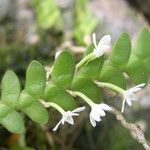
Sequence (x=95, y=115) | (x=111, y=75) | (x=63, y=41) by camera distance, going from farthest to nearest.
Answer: (x=63, y=41) < (x=111, y=75) < (x=95, y=115)

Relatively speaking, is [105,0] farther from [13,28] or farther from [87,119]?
[87,119]

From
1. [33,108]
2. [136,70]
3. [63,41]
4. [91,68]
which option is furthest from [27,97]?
[63,41]

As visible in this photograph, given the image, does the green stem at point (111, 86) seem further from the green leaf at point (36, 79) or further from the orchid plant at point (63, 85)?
the green leaf at point (36, 79)

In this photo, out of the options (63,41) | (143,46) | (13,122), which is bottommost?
(63,41)

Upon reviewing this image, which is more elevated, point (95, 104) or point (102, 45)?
point (102, 45)

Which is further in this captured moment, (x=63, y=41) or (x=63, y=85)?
Result: (x=63, y=41)

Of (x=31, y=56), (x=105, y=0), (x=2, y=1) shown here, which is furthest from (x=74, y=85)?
(x=105, y=0)

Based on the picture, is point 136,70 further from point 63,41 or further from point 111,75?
point 63,41

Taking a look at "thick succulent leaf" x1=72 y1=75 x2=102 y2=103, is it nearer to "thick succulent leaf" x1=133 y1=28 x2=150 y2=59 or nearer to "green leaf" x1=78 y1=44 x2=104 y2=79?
"green leaf" x1=78 y1=44 x2=104 y2=79

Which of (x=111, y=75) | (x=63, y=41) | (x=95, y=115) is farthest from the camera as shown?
(x=63, y=41)
